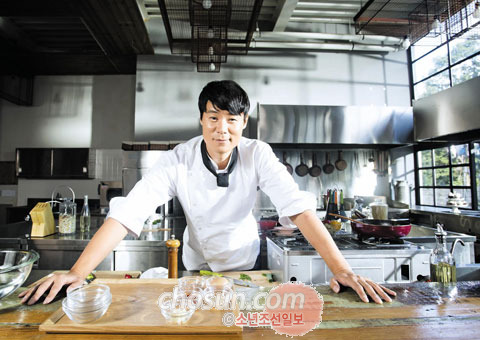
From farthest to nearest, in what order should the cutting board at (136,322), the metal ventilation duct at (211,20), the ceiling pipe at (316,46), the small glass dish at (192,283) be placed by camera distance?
the ceiling pipe at (316,46)
the metal ventilation duct at (211,20)
the small glass dish at (192,283)
the cutting board at (136,322)

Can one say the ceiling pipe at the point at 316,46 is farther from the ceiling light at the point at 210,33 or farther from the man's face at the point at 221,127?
the man's face at the point at 221,127

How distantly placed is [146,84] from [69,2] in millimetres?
1566

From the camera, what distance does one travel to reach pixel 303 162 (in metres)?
4.50

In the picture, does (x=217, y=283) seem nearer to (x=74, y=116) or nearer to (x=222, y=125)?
(x=222, y=125)

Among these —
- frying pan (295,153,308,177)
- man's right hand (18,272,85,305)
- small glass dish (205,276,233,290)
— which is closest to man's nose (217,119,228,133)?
small glass dish (205,276,233,290)

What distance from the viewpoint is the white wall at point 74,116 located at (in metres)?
5.38

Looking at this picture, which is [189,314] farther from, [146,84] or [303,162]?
[146,84]

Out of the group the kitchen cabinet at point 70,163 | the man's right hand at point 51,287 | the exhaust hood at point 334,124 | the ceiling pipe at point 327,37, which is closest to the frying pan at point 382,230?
the man's right hand at point 51,287

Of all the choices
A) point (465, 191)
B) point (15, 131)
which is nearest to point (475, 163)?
point (465, 191)

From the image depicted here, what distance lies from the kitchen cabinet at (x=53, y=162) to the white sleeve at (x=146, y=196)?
14.0 feet

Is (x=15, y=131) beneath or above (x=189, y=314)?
above

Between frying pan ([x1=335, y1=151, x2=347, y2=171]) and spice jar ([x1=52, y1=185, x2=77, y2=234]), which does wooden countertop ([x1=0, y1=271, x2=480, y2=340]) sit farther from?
frying pan ([x1=335, y1=151, x2=347, y2=171])

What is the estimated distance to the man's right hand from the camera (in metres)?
0.77

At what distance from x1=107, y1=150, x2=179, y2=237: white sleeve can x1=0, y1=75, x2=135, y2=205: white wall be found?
4356 millimetres
